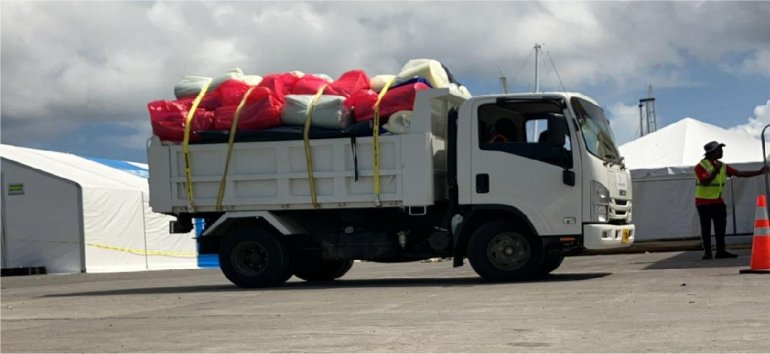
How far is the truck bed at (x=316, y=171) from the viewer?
1312cm

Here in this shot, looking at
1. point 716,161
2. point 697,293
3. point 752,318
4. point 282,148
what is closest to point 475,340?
point 752,318

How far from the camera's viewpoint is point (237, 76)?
47.6ft

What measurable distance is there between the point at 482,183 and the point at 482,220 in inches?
20.3

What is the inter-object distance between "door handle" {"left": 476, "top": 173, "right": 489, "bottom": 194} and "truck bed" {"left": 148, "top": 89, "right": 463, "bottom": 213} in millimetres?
555

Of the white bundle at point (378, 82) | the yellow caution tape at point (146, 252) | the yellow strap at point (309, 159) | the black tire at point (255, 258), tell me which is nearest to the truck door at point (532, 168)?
the white bundle at point (378, 82)

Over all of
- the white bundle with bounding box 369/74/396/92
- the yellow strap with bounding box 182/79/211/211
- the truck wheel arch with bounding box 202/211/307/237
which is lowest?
the truck wheel arch with bounding box 202/211/307/237

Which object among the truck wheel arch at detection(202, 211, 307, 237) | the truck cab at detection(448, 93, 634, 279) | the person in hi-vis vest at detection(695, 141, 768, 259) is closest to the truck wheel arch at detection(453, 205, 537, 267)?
the truck cab at detection(448, 93, 634, 279)

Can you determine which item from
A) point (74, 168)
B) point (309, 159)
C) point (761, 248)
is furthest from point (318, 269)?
point (74, 168)

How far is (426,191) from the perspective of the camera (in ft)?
42.9

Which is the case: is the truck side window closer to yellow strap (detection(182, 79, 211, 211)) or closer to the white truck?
the white truck

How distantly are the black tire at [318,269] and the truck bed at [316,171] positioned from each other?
1344 mm

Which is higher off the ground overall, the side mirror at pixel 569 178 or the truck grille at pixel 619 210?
the side mirror at pixel 569 178

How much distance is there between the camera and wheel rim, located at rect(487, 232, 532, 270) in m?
13.0

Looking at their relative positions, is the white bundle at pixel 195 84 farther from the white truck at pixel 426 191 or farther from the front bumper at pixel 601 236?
the front bumper at pixel 601 236
